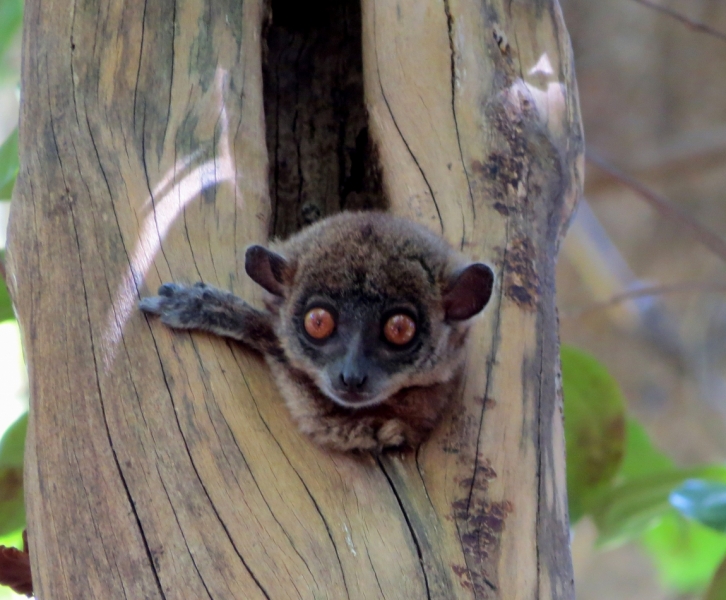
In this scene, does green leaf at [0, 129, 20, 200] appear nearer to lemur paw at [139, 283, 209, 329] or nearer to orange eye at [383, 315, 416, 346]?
lemur paw at [139, 283, 209, 329]

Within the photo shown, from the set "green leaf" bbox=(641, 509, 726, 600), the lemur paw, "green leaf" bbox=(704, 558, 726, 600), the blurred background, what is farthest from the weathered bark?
the blurred background

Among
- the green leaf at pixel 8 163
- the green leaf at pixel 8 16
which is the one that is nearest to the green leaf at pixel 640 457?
the green leaf at pixel 8 163

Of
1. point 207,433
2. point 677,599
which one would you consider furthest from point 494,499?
point 677,599

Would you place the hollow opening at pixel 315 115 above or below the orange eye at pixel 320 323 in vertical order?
above

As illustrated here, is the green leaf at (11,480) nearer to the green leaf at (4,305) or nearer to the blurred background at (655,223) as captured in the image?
the green leaf at (4,305)

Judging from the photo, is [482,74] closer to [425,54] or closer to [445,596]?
[425,54]

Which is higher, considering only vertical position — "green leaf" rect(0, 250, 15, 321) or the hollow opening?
the hollow opening
